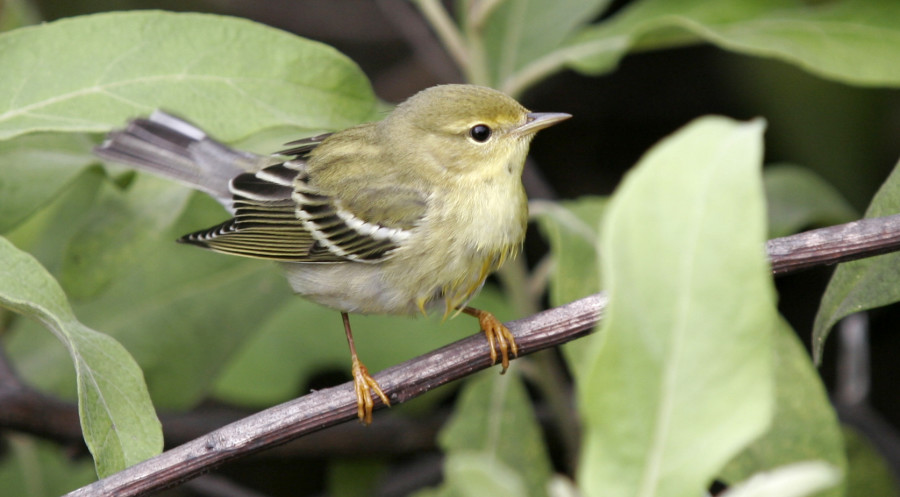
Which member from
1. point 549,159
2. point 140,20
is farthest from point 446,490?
point 549,159

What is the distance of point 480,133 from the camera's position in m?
2.76

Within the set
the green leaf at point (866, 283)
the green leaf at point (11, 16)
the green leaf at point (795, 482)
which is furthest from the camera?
the green leaf at point (11, 16)

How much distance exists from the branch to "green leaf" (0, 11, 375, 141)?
0.76m

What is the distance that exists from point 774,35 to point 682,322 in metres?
1.95

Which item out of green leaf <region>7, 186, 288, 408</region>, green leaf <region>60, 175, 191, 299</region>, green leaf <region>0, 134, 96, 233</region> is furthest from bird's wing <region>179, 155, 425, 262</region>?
green leaf <region>0, 134, 96, 233</region>

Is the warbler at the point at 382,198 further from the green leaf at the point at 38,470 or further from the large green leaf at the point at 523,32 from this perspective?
the green leaf at the point at 38,470

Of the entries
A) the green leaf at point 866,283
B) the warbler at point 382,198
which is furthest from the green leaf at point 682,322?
the warbler at point 382,198

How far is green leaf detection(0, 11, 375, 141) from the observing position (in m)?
2.16

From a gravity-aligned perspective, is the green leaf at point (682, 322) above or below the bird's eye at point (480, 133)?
below

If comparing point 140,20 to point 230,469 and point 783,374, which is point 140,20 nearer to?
point 783,374

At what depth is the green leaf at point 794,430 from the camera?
212 centimetres

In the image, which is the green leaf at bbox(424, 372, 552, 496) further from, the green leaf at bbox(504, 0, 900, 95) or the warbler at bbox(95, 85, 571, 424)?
the green leaf at bbox(504, 0, 900, 95)

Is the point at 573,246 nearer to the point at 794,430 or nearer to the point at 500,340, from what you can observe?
the point at 500,340

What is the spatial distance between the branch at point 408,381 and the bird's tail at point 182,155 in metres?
1.21
